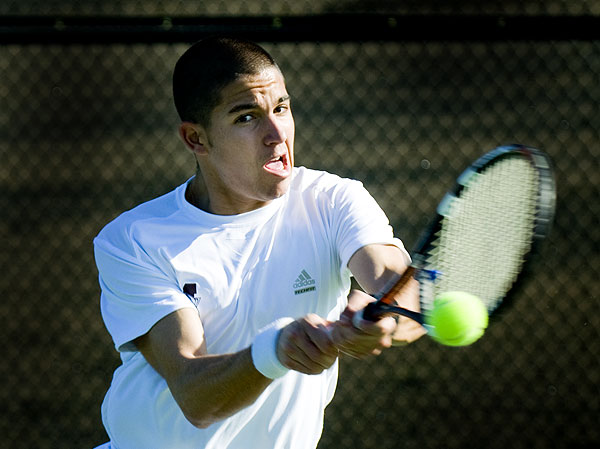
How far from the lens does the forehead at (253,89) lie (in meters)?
2.06

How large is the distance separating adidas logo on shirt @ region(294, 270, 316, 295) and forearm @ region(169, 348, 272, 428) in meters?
0.34

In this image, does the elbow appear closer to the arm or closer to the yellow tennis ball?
the arm

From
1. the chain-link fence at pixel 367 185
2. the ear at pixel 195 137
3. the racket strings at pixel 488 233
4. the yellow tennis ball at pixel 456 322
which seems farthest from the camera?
the chain-link fence at pixel 367 185

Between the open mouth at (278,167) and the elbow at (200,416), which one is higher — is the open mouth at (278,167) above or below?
above

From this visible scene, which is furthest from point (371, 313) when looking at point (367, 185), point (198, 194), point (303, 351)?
point (367, 185)

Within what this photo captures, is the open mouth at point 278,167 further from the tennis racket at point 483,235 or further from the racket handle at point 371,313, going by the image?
the racket handle at point 371,313

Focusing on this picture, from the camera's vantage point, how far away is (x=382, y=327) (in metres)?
1.51

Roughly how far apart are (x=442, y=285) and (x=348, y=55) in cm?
212

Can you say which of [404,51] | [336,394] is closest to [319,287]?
[336,394]

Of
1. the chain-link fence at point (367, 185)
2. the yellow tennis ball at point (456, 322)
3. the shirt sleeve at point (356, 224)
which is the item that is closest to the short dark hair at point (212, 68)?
the shirt sleeve at point (356, 224)

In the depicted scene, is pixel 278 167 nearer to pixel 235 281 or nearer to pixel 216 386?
pixel 235 281

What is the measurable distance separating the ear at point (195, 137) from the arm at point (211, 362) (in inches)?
19.3

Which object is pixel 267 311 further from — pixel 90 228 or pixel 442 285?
pixel 90 228

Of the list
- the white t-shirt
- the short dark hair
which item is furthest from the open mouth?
the short dark hair
